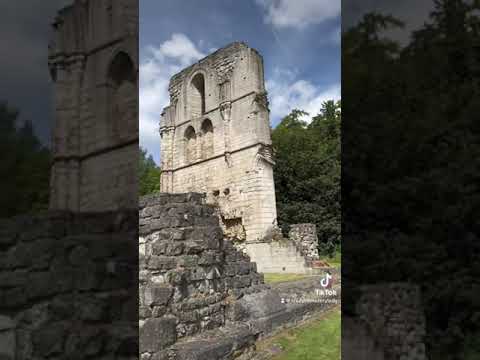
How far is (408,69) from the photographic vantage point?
5.98 meters

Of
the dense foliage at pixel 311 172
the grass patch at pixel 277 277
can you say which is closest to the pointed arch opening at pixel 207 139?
the dense foliage at pixel 311 172

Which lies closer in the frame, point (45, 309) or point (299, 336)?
point (45, 309)

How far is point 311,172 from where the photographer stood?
4.34 meters

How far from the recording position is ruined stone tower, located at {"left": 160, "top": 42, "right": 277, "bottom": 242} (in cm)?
427

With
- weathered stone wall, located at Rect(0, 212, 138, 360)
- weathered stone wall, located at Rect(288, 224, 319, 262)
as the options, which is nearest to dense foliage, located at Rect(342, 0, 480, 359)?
weathered stone wall, located at Rect(288, 224, 319, 262)

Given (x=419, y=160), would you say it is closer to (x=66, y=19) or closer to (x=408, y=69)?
(x=408, y=69)

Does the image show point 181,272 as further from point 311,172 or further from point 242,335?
point 311,172

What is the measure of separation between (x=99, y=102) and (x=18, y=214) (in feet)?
2.98

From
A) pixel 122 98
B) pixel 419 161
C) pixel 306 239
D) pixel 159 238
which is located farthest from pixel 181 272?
pixel 419 161

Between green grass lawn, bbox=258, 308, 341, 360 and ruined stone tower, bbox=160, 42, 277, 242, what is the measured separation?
44.7 inches

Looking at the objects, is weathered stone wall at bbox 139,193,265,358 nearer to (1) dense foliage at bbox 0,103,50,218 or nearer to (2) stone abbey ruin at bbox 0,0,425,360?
(2) stone abbey ruin at bbox 0,0,425,360

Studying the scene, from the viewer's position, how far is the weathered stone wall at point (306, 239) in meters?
3.76

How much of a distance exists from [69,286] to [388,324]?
10.9ft

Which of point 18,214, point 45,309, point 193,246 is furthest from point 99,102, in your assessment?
point 193,246
